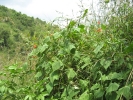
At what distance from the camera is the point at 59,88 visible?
7.85 ft

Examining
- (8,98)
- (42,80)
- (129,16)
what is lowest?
(8,98)

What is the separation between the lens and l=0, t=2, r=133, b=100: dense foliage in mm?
2014

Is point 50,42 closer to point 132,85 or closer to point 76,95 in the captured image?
point 76,95

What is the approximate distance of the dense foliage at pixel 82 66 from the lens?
2.01 meters

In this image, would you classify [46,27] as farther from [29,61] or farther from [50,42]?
Result: [50,42]

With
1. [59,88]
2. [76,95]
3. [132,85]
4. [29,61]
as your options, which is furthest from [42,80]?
[132,85]

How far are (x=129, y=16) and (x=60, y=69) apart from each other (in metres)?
0.79

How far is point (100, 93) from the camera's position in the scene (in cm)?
199

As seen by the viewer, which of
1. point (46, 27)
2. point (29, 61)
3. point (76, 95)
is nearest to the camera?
point (76, 95)

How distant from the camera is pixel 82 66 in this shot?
2.24 m

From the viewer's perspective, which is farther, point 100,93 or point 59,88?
point 59,88

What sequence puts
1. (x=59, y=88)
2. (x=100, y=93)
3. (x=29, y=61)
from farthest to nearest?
(x=29, y=61) → (x=59, y=88) → (x=100, y=93)

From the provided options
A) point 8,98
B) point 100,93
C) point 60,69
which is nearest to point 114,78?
point 100,93

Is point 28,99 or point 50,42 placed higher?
point 50,42
